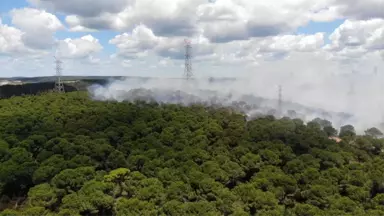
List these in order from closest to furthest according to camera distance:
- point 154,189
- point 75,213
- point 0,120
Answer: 1. point 75,213
2. point 154,189
3. point 0,120

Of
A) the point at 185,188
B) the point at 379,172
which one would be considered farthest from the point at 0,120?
the point at 379,172

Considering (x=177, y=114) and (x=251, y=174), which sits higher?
(x=177, y=114)

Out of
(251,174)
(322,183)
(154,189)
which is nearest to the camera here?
(154,189)

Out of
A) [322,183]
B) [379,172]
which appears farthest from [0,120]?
[379,172]

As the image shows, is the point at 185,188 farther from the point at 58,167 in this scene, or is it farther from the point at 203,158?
the point at 58,167

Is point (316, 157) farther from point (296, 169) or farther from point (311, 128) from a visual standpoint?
point (311, 128)

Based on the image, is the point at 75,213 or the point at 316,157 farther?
the point at 316,157
